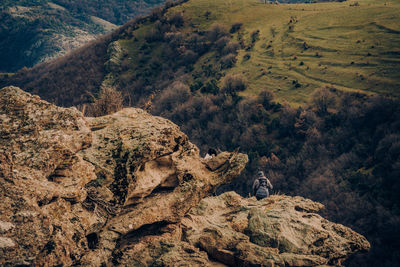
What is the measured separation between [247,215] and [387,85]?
1335 inches

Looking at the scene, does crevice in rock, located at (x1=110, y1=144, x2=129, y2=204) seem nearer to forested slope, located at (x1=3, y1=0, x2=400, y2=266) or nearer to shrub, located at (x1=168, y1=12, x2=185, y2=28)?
forested slope, located at (x1=3, y1=0, x2=400, y2=266)

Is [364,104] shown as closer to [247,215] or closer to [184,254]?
[247,215]

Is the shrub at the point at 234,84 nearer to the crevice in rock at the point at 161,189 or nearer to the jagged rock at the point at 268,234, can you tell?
the jagged rock at the point at 268,234

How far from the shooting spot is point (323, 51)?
148ft

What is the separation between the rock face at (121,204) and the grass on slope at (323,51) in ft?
105

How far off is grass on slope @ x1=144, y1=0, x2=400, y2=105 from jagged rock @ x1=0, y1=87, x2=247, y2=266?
33.8 m

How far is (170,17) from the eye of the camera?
75.2 meters

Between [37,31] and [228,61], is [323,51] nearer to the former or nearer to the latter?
[228,61]

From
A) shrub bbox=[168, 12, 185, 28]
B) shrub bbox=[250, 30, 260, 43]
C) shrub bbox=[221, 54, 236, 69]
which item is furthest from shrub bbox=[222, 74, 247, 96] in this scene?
shrub bbox=[168, 12, 185, 28]

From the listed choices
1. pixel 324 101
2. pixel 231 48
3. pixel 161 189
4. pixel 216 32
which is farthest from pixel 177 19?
pixel 161 189

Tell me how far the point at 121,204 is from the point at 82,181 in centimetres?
121

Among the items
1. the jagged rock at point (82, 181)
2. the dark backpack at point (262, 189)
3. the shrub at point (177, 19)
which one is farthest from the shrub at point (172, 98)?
the jagged rock at point (82, 181)

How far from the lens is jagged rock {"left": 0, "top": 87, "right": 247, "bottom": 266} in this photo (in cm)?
474

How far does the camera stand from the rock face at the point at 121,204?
489 cm
